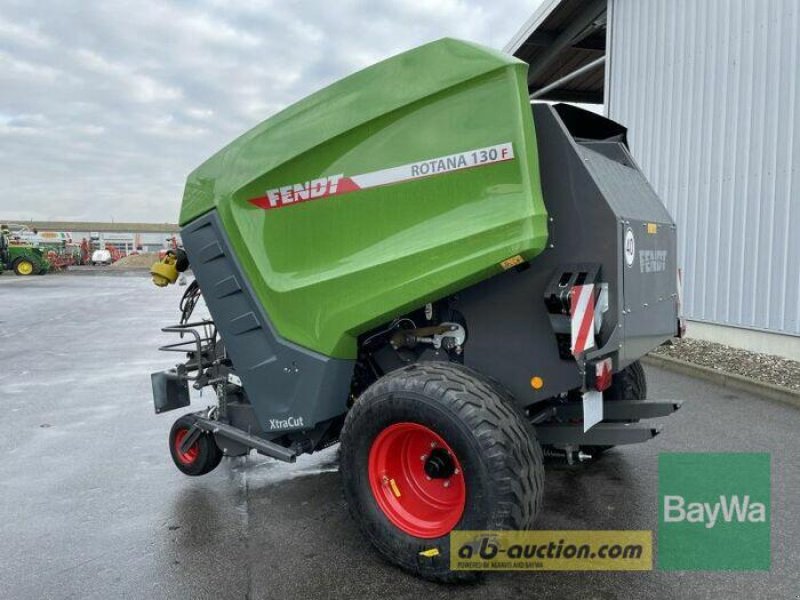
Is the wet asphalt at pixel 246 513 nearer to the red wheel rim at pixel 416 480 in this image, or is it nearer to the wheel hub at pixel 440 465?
the red wheel rim at pixel 416 480

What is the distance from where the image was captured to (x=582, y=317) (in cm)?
285

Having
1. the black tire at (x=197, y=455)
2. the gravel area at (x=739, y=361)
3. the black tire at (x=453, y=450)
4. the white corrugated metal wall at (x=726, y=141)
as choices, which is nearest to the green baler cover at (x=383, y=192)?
the black tire at (x=453, y=450)

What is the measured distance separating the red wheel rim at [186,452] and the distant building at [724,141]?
21.8 feet

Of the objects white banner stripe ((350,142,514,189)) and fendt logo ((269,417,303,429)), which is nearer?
white banner stripe ((350,142,514,189))

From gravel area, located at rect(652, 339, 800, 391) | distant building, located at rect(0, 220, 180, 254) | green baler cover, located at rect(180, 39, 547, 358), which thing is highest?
distant building, located at rect(0, 220, 180, 254)

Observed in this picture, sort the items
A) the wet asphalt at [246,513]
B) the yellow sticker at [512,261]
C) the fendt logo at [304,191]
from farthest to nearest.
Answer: the fendt logo at [304,191], the wet asphalt at [246,513], the yellow sticker at [512,261]

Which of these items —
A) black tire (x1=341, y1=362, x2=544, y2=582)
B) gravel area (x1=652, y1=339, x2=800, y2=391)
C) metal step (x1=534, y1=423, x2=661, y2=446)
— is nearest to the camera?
black tire (x1=341, y1=362, x2=544, y2=582)

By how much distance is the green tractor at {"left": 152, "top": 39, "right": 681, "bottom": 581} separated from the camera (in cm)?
287

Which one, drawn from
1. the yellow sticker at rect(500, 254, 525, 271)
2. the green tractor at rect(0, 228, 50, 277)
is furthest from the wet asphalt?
the green tractor at rect(0, 228, 50, 277)

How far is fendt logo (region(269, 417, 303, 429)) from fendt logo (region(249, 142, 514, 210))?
1.18m

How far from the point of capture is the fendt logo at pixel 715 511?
357 cm

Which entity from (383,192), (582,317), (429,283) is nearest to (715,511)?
(582,317)

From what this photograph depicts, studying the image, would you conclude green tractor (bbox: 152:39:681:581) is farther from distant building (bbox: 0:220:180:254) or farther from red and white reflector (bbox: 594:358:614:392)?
distant building (bbox: 0:220:180:254)

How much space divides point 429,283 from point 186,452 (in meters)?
2.37
